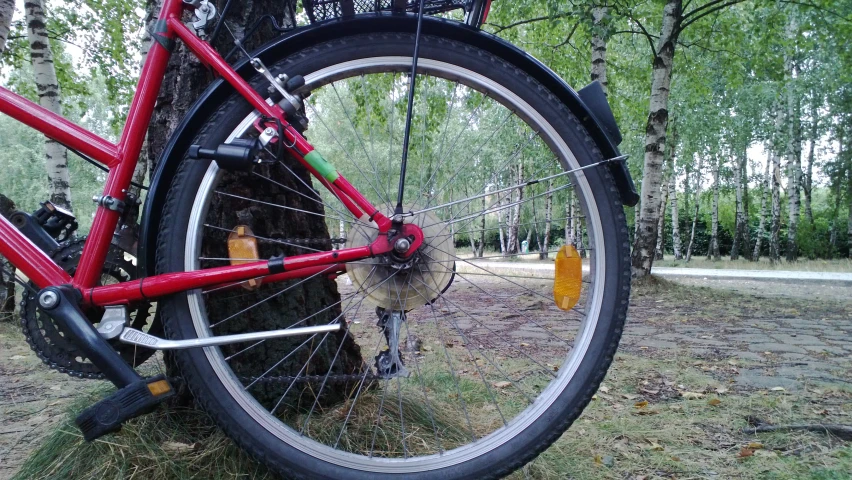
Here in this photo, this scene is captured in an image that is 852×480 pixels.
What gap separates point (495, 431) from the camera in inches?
56.8

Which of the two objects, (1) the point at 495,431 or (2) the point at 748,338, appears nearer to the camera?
(1) the point at 495,431

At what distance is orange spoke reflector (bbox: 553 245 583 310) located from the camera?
1603 mm

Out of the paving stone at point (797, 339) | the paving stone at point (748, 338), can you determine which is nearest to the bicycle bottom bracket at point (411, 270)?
the paving stone at point (748, 338)

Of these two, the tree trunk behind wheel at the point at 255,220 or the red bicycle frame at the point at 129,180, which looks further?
the tree trunk behind wheel at the point at 255,220

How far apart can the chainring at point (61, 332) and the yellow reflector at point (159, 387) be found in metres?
Answer: 0.17

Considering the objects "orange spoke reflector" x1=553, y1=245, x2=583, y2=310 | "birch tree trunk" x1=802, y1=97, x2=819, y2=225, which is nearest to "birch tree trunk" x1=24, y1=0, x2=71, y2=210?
"orange spoke reflector" x1=553, y1=245, x2=583, y2=310

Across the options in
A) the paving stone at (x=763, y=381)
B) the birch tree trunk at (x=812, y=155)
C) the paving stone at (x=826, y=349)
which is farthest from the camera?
the birch tree trunk at (x=812, y=155)

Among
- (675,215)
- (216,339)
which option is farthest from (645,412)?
(675,215)

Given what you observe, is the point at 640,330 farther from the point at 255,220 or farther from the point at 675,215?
the point at 675,215

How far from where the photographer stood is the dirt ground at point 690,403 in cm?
192

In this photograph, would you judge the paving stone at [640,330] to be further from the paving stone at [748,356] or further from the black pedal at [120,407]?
the black pedal at [120,407]

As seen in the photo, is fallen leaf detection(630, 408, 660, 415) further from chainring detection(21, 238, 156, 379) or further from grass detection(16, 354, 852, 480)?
chainring detection(21, 238, 156, 379)

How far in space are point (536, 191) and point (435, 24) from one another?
2.11ft

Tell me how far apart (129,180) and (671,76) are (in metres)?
10.6
